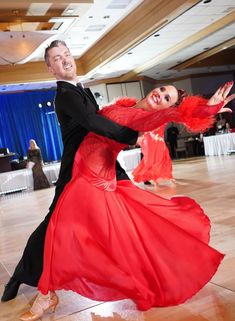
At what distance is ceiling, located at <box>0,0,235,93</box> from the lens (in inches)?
278

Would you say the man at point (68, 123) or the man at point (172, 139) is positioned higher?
the man at point (68, 123)

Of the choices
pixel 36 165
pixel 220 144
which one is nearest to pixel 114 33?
pixel 36 165

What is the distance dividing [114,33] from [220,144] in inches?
161

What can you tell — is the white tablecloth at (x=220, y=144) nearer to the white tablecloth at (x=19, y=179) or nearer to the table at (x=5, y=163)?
the white tablecloth at (x=19, y=179)

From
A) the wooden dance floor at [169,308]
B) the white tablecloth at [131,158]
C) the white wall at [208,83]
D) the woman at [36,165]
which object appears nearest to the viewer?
the wooden dance floor at [169,308]

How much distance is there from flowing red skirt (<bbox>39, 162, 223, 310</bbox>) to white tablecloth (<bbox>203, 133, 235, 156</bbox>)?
9.12 metres

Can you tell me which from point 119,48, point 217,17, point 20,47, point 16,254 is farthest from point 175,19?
point 16,254

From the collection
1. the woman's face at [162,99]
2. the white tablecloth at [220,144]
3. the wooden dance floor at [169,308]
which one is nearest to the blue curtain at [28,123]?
the white tablecloth at [220,144]

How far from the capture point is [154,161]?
6.08m

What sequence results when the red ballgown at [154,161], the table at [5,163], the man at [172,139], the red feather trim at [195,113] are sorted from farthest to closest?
1. the man at [172,139]
2. the table at [5,163]
3. the red ballgown at [154,161]
4. the red feather trim at [195,113]

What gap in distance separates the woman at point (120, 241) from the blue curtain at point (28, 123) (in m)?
13.2

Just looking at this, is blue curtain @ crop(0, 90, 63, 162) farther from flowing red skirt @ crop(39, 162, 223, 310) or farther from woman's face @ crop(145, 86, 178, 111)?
woman's face @ crop(145, 86, 178, 111)

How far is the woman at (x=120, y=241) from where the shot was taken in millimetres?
1562

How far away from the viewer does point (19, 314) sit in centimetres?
194
